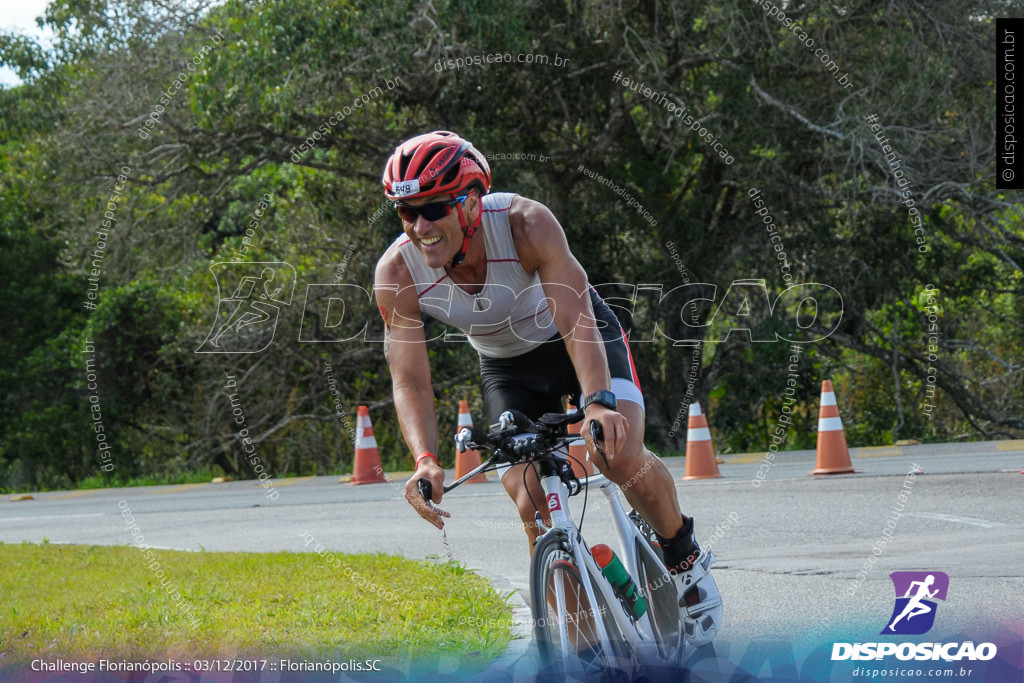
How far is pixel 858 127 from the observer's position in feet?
44.1

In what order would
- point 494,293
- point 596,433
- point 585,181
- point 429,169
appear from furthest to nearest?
point 585,181, point 494,293, point 429,169, point 596,433

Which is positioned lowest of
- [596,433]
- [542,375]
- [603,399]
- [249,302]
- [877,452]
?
[877,452]

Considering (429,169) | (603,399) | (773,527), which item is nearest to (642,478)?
(603,399)

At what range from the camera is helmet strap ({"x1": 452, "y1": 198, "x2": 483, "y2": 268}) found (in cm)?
395

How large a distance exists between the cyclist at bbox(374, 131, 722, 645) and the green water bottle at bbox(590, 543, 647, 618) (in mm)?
313

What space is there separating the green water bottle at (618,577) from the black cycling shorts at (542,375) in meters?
0.84

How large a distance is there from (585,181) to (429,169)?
12.2m

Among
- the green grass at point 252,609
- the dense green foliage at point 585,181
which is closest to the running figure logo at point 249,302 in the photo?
the dense green foliage at point 585,181

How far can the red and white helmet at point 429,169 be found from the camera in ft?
12.3

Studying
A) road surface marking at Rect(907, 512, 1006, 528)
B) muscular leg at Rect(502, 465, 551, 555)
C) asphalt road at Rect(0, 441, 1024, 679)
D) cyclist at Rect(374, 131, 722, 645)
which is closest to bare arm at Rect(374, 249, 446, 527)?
cyclist at Rect(374, 131, 722, 645)

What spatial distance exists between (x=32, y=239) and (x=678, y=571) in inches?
711

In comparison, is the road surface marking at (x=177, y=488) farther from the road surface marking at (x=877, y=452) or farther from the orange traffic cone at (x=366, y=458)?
the road surface marking at (x=877, y=452)

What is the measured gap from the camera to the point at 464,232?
397cm

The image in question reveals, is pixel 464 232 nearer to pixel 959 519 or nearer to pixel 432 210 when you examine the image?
pixel 432 210
